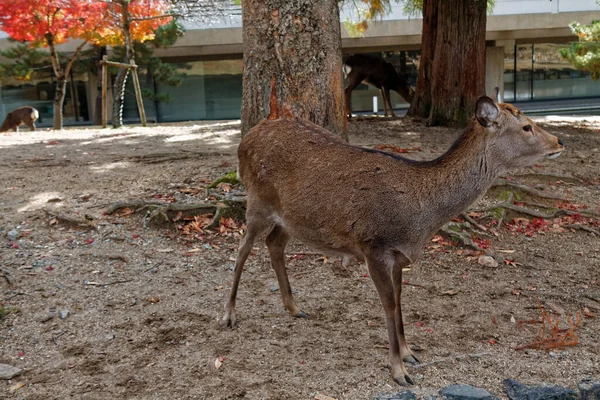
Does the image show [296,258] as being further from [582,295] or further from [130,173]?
[130,173]

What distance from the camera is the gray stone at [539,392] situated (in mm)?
3588

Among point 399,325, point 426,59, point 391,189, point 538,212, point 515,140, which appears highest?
point 426,59

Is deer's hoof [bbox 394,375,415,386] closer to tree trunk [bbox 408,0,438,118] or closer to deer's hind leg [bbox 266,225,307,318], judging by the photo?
deer's hind leg [bbox 266,225,307,318]

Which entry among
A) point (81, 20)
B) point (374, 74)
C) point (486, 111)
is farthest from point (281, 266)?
point (81, 20)

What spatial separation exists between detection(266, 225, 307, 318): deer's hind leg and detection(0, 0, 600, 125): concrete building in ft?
61.5

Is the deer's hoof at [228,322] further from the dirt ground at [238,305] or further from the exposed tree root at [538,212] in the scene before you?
the exposed tree root at [538,212]

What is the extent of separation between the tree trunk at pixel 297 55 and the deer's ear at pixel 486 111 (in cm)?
230

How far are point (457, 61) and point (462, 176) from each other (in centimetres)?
762

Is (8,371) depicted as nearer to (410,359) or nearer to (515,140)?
(410,359)

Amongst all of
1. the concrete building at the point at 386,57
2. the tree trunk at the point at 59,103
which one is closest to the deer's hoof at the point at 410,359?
the tree trunk at the point at 59,103

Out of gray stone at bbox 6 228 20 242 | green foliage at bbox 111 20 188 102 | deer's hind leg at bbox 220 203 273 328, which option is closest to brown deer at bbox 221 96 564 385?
deer's hind leg at bbox 220 203 273 328

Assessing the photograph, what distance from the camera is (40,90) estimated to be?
82.8ft

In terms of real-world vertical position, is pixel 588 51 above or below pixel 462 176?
above

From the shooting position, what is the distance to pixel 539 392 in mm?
3607
